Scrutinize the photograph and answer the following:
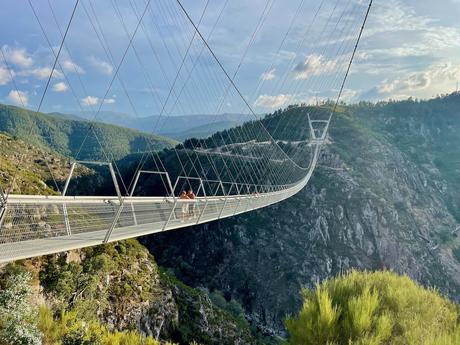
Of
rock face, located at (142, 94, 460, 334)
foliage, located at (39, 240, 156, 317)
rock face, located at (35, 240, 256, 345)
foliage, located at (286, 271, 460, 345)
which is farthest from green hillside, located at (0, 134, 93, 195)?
rock face, located at (142, 94, 460, 334)

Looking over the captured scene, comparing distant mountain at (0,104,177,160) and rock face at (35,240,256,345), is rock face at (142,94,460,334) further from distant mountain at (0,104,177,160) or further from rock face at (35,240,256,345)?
distant mountain at (0,104,177,160)

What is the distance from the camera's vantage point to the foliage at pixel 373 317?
17.0ft

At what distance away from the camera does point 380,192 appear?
56594 millimetres

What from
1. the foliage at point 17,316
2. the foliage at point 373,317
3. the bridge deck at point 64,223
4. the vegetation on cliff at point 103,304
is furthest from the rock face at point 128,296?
the foliage at point 373,317

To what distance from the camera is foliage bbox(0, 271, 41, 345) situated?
6656 millimetres

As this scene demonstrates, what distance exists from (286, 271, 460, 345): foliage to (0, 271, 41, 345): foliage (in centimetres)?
406

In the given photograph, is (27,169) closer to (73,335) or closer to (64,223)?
(73,335)

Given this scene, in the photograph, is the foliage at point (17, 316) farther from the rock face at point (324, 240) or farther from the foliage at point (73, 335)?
the rock face at point (324, 240)

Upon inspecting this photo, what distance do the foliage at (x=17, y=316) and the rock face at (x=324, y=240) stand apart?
95.0ft

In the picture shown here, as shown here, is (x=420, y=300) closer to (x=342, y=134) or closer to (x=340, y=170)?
(x=340, y=170)

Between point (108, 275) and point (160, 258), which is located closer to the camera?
point (108, 275)

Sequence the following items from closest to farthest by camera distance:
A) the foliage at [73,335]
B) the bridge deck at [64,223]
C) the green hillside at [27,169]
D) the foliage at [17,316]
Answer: the bridge deck at [64,223], the foliage at [17,316], the foliage at [73,335], the green hillside at [27,169]

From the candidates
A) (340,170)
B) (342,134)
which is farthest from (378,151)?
(340,170)

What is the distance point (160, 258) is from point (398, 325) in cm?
4289
